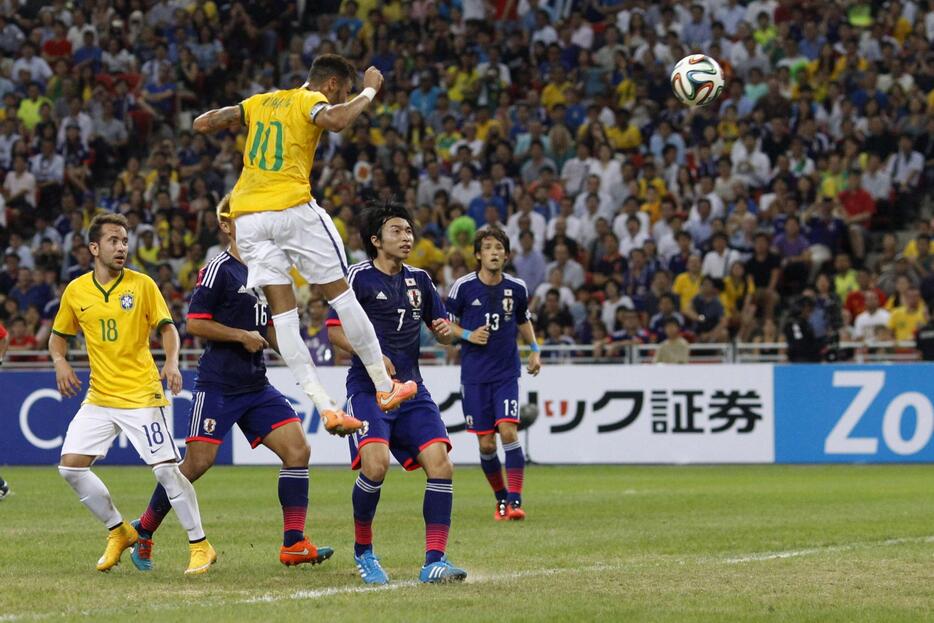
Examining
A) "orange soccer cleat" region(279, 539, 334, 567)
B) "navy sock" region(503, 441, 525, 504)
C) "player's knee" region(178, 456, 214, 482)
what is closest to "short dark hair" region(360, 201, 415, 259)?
"player's knee" region(178, 456, 214, 482)

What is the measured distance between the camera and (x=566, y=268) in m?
24.2

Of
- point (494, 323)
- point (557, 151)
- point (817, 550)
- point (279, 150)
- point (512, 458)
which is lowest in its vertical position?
point (817, 550)

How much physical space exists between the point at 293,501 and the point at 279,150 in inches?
100

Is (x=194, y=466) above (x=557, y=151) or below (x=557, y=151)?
below

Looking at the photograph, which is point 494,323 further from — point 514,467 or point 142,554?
point 142,554

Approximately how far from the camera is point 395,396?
9.34 meters

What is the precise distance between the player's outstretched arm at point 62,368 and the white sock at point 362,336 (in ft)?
6.73

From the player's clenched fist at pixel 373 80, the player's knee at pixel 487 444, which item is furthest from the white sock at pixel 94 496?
the player's knee at pixel 487 444

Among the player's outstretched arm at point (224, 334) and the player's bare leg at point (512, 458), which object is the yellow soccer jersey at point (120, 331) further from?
the player's bare leg at point (512, 458)

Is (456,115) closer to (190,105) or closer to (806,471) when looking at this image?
(190,105)

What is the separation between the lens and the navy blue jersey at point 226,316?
34.9 ft

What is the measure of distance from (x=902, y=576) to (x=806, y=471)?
11228 millimetres

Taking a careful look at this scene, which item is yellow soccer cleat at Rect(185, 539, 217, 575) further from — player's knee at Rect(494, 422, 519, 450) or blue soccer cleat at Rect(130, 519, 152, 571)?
player's knee at Rect(494, 422, 519, 450)

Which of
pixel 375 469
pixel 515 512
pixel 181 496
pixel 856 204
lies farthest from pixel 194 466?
pixel 856 204
